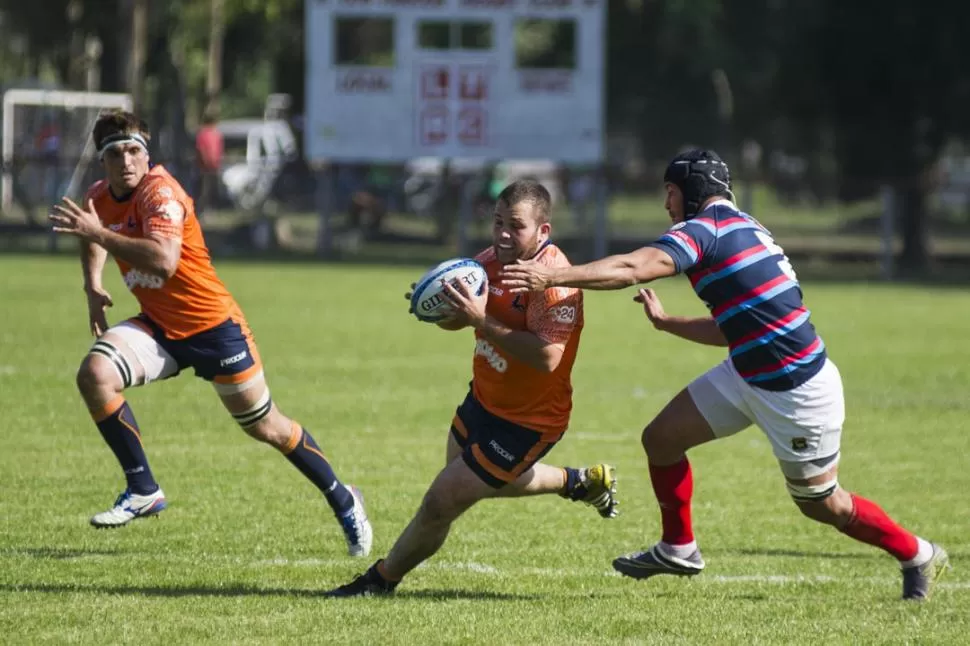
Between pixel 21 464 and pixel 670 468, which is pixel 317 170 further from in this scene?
pixel 670 468

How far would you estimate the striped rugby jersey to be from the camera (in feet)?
21.3

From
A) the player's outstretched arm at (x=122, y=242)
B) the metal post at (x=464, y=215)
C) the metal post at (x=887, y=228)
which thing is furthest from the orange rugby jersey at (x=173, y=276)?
the metal post at (x=887, y=228)

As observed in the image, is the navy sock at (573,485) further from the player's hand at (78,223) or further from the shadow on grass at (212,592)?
the player's hand at (78,223)

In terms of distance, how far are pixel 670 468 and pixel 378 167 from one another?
2521cm

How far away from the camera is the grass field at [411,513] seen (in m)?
6.42

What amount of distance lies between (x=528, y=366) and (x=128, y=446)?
2.43 metres

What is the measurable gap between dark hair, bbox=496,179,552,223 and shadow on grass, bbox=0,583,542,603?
1690 millimetres

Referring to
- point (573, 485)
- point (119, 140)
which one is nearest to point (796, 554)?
point (573, 485)

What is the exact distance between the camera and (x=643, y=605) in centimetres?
686

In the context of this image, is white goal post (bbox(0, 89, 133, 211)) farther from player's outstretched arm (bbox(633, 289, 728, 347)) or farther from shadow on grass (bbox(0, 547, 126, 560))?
player's outstretched arm (bbox(633, 289, 728, 347))

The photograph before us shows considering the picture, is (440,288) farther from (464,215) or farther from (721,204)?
(464,215)

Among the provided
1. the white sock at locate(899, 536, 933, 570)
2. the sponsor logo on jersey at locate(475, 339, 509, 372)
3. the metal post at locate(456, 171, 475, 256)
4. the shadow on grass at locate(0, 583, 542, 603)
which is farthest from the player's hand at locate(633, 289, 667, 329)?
the metal post at locate(456, 171, 475, 256)

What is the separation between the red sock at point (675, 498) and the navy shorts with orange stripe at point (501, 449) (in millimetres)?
632

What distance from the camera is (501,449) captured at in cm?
662
